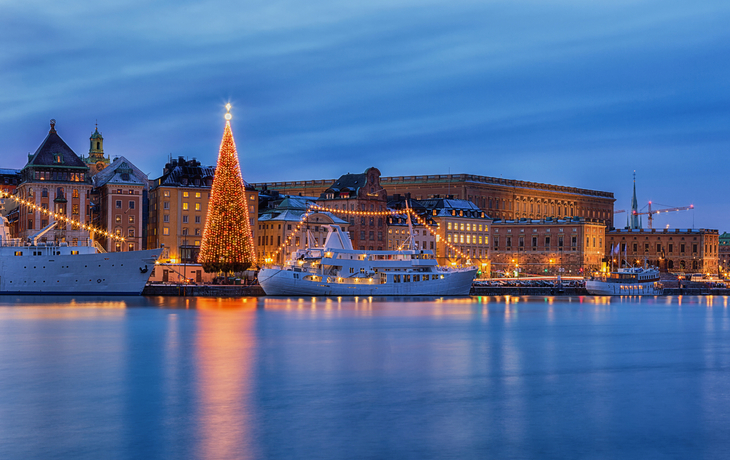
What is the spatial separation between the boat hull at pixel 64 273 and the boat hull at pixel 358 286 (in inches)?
651

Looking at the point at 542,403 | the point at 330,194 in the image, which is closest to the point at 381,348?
the point at 542,403

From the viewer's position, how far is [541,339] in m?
52.5

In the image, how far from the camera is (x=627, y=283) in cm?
13375

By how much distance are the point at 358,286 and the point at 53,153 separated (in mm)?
45510

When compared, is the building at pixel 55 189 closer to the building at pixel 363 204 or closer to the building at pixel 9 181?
the building at pixel 9 181

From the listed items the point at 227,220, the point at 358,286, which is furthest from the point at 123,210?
the point at 227,220

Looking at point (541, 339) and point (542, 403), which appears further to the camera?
point (541, 339)

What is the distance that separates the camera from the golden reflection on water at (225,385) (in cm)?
2425

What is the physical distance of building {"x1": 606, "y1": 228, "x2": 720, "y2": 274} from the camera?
592ft

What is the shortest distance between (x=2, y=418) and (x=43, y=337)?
2348 centimetres

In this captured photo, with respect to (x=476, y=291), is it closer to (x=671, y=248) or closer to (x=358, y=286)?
(x=358, y=286)

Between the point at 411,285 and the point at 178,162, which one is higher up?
the point at 178,162

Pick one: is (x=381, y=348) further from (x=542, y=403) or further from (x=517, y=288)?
→ (x=517, y=288)

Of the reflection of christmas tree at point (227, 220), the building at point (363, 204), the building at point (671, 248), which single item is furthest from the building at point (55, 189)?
the building at point (671, 248)
